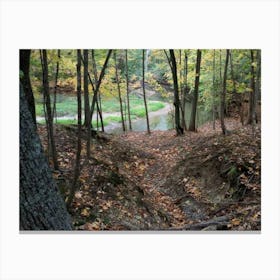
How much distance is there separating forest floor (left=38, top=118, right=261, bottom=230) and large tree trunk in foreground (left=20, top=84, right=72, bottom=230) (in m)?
1.09

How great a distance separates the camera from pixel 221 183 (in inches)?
145

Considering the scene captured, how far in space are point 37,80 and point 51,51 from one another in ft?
1.06

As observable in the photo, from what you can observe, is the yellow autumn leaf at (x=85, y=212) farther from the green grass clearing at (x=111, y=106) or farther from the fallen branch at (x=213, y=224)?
the green grass clearing at (x=111, y=106)

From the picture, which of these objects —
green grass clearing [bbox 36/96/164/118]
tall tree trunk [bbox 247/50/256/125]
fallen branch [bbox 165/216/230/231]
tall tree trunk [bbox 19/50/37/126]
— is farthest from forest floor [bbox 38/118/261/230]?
tall tree trunk [bbox 19/50/37/126]

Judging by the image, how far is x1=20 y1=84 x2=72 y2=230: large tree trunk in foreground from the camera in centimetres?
194

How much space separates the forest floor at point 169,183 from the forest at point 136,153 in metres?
0.01

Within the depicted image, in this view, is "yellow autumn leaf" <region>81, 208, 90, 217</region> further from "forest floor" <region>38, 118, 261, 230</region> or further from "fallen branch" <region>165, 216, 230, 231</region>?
"fallen branch" <region>165, 216, 230, 231</region>
